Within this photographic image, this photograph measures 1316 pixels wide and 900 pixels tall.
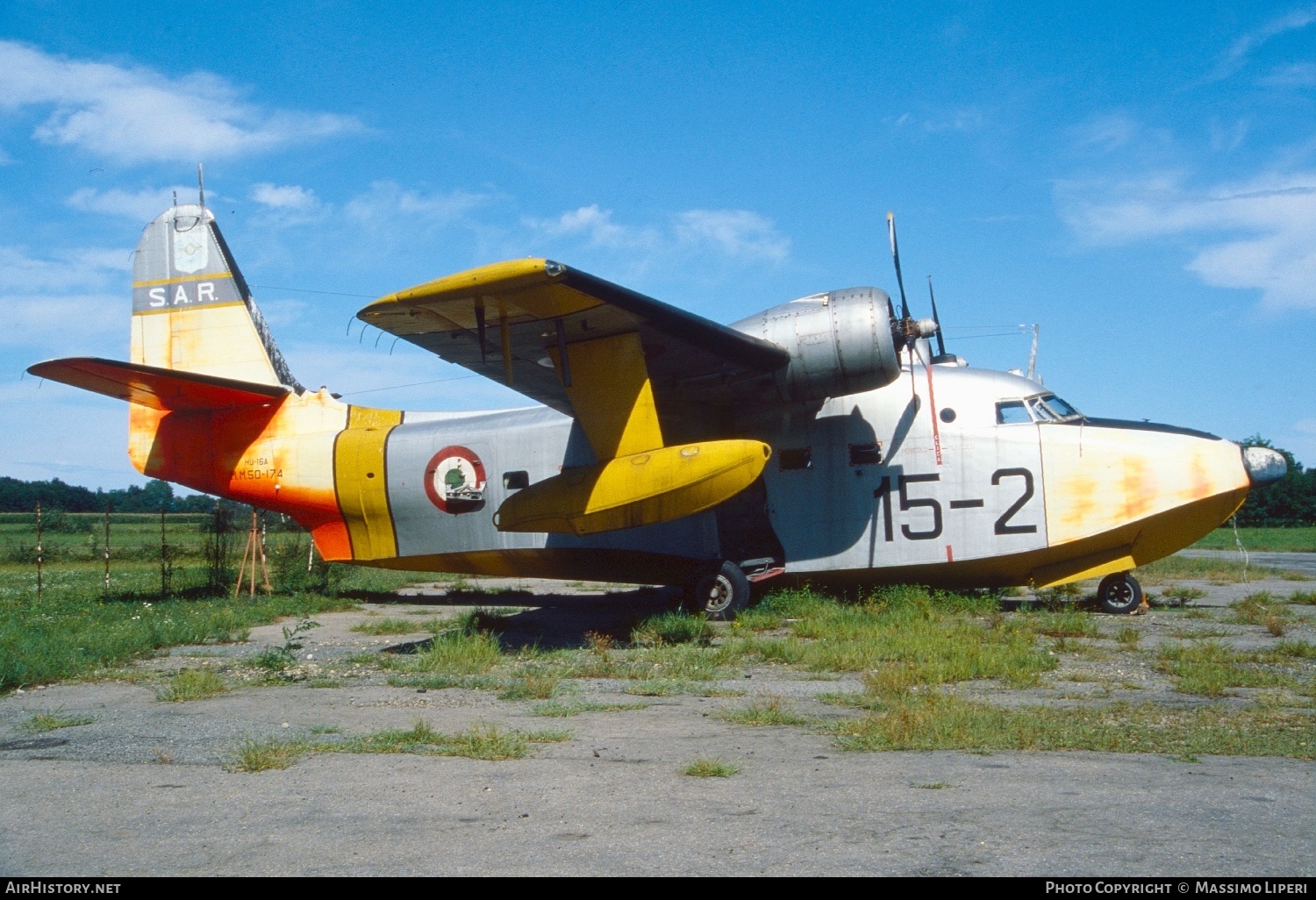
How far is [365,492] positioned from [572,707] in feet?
26.3

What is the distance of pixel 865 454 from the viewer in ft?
41.6

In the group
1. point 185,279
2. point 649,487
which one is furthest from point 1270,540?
point 185,279

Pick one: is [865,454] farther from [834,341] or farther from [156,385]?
[156,385]

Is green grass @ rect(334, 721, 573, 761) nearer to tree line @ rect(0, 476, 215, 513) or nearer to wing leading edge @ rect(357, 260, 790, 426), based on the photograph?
wing leading edge @ rect(357, 260, 790, 426)

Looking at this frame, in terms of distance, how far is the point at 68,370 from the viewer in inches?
487

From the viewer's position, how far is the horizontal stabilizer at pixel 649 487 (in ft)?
33.8

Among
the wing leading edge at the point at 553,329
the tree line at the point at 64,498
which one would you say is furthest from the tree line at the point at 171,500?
the wing leading edge at the point at 553,329

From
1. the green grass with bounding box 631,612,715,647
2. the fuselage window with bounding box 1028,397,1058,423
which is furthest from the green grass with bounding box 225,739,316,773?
the fuselage window with bounding box 1028,397,1058,423

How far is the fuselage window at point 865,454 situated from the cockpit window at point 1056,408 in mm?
2114

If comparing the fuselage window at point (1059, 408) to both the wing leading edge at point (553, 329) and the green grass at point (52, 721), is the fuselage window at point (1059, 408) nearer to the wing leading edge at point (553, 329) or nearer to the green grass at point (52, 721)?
the wing leading edge at point (553, 329)
